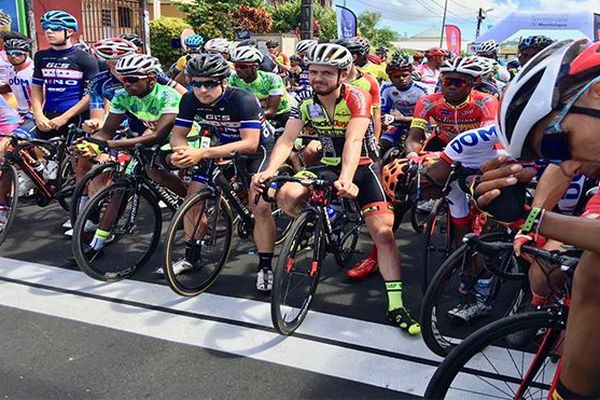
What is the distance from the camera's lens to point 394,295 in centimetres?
386

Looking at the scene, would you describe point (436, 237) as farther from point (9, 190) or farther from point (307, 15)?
point (307, 15)

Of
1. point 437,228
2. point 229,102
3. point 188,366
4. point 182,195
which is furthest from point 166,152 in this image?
point 437,228

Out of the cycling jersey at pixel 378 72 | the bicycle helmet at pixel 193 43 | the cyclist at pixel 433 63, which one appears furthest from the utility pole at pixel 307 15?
the cycling jersey at pixel 378 72

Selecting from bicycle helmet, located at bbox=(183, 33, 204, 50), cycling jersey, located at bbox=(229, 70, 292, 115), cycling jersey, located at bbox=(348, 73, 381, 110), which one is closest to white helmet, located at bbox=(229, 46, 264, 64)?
cycling jersey, located at bbox=(229, 70, 292, 115)

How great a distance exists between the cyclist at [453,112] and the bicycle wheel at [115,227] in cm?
190

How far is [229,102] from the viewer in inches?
175

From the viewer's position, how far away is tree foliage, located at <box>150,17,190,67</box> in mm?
24594

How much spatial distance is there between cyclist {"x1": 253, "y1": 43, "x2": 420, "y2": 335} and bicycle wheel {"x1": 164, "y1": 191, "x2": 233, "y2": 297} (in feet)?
2.10

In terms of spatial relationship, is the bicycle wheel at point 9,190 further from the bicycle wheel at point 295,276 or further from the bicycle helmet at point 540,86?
the bicycle helmet at point 540,86

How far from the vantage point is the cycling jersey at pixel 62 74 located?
5.88 meters

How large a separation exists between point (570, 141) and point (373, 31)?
182ft

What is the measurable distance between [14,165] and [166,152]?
1.73 metres

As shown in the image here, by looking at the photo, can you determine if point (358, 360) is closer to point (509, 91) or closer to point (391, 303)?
point (391, 303)

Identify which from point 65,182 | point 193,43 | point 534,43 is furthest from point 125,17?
point 534,43
